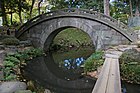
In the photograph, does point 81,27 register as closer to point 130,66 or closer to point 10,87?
point 130,66

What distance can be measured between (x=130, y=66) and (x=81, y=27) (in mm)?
8134

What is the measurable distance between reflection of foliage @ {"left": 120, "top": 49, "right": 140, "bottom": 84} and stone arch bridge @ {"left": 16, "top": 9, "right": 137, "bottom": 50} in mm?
4714

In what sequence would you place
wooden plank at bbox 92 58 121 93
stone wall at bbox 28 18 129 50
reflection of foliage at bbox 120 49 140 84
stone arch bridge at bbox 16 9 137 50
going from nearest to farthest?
wooden plank at bbox 92 58 121 93 < reflection of foliage at bbox 120 49 140 84 < stone arch bridge at bbox 16 9 137 50 < stone wall at bbox 28 18 129 50

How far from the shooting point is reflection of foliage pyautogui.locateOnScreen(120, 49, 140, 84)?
896 cm

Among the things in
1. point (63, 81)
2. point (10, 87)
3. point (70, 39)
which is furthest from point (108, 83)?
point (70, 39)

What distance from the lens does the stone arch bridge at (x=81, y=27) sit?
14797 mm

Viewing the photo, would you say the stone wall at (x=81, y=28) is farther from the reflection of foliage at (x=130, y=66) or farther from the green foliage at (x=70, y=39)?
the reflection of foliage at (x=130, y=66)

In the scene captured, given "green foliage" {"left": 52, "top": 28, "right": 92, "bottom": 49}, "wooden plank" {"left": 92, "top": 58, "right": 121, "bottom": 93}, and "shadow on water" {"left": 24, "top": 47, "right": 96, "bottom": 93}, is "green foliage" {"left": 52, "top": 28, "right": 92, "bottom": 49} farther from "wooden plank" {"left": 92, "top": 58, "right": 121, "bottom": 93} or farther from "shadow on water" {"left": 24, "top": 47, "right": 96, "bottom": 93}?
"wooden plank" {"left": 92, "top": 58, "right": 121, "bottom": 93}

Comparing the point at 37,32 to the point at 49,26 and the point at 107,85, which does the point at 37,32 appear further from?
the point at 107,85

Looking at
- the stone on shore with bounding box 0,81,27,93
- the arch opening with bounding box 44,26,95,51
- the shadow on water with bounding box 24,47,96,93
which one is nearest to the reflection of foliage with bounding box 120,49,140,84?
the shadow on water with bounding box 24,47,96,93

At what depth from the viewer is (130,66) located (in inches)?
362

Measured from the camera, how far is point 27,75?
1107 cm

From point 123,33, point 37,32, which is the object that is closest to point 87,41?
point 37,32

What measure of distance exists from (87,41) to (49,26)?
9382mm
